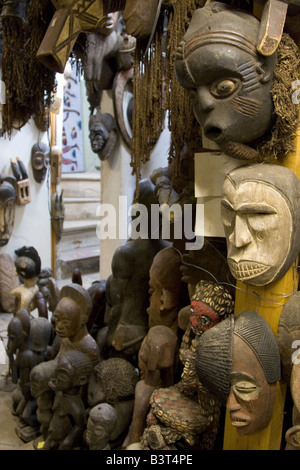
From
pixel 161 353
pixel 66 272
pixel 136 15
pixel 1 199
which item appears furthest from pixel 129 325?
pixel 66 272

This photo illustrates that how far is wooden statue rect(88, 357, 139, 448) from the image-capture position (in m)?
1.97

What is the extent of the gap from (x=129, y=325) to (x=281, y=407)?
1.02 metres

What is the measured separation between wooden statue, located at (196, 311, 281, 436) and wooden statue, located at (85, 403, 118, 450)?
79 cm

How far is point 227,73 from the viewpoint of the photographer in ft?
3.68

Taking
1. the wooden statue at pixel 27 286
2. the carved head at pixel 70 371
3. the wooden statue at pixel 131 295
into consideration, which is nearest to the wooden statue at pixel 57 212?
the wooden statue at pixel 27 286

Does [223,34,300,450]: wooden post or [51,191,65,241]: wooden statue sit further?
[51,191,65,241]: wooden statue

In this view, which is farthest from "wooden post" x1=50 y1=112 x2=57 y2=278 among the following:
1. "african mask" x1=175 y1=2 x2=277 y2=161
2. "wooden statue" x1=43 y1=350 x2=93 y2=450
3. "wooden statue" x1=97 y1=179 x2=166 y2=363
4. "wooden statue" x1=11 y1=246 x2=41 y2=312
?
"african mask" x1=175 y1=2 x2=277 y2=161

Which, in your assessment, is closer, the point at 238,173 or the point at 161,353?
the point at 238,173

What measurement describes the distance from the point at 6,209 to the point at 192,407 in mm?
2875

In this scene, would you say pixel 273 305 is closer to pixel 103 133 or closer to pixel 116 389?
pixel 116 389

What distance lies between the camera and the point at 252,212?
1.18 metres

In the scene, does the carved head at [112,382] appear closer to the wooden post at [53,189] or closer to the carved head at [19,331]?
the carved head at [19,331]

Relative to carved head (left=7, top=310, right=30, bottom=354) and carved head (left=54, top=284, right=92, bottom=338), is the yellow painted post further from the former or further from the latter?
carved head (left=7, top=310, right=30, bottom=354)

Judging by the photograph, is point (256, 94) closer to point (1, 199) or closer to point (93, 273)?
point (1, 199)
